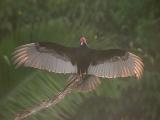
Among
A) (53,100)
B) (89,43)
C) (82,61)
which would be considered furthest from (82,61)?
(53,100)

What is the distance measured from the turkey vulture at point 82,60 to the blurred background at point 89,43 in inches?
2.4

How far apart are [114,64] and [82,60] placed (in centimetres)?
13

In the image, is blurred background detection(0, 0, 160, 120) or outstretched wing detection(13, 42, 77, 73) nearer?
outstretched wing detection(13, 42, 77, 73)

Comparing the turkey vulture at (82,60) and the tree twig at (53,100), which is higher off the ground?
the turkey vulture at (82,60)

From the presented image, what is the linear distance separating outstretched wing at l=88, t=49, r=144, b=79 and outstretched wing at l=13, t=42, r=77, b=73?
3.6 inches

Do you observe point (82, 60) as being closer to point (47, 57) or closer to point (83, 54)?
point (83, 54)

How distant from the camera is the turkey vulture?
82.6 inches

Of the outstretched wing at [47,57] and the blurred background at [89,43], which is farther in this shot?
the blurred background at [89,43]

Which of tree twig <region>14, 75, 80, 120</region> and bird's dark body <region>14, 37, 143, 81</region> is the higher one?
bird's dark body <region>14, 37, 143, 81</region>

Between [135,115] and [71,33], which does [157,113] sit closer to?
[135,115]

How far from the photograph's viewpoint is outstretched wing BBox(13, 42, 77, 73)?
2.08m

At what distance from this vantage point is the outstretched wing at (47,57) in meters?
2.08

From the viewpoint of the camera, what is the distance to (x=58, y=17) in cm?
225

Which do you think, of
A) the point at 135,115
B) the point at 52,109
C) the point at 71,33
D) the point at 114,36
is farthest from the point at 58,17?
the point at 135,115
